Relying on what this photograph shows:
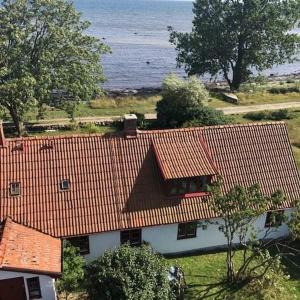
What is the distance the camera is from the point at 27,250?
19703 millimetres

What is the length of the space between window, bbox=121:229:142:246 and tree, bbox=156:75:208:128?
18.6m

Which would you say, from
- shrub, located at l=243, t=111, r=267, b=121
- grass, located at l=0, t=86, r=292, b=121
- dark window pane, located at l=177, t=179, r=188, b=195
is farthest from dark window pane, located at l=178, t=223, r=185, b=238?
shrub, located at l=243, t=111, r=267, b=121

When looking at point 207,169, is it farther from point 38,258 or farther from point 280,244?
point 38,258

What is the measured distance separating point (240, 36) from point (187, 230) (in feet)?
137

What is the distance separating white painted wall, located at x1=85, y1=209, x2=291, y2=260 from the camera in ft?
76.9

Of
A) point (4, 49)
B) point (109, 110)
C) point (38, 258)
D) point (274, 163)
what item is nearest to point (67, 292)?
point (38, 258)

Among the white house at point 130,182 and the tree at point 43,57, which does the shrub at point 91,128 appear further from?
the white house at point 130,182

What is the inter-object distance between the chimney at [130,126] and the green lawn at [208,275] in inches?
288

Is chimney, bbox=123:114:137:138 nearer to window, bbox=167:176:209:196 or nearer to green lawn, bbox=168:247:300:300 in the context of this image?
window, bbox=167:176:209:196

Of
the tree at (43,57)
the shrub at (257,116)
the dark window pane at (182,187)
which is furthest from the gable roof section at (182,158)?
the shrub at (257,116)

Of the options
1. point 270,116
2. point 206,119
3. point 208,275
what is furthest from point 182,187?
point 270,116

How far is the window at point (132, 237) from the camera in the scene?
23734 mm

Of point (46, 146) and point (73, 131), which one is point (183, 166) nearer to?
point (46, 146)

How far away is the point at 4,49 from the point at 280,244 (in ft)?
85.9
